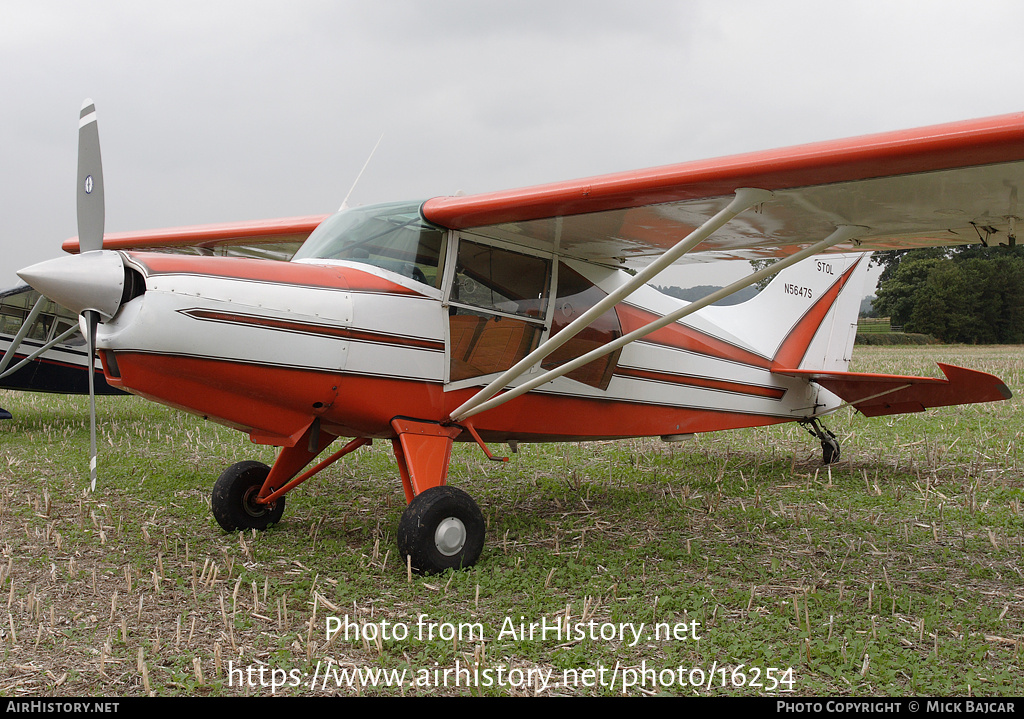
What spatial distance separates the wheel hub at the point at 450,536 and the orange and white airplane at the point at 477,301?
1 cm

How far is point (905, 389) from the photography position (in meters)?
6.49

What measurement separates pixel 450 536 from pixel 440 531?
2.8 inches

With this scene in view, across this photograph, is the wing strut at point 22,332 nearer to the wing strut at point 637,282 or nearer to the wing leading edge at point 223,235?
the wing leading edge at point 223,235

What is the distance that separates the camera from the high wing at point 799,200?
3125 mm

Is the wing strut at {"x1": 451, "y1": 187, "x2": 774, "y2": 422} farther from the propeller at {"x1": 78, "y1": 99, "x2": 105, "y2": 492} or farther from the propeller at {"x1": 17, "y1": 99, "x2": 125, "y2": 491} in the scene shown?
the propeller at {"x1": 78, "y1": 99, "x2": 105, "y2": 492}

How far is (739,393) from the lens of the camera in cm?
620

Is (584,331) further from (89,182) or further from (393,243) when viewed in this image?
(89,182)

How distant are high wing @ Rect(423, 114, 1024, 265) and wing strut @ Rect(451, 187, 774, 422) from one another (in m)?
0.07

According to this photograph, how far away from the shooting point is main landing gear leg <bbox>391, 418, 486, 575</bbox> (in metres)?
3.84

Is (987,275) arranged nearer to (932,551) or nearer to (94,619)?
(932,551)

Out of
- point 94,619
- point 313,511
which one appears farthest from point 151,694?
point 313,511

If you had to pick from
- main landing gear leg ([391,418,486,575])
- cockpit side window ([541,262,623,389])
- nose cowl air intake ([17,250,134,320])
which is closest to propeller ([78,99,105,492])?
nose cowl air intake ([17,250,134,320])

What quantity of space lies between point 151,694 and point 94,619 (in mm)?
958

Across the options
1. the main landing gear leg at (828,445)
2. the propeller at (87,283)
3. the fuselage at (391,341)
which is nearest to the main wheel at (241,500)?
the fuselage at (391,341)
